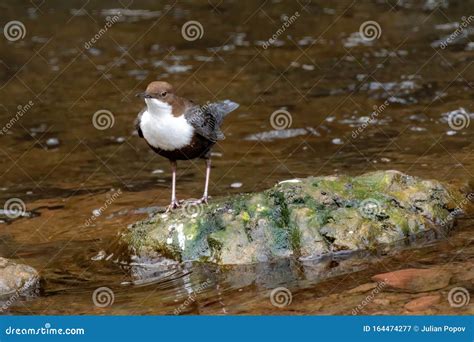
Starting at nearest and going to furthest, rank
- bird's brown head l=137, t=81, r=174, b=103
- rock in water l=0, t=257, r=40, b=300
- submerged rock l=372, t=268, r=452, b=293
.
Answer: submerged rock l=372, t=268, r=452, b=293
rock in water l=0, t=257, r=40, b=300
bird's brown head l=137, t=81, r=174, b=103

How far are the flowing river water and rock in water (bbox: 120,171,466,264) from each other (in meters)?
0.16

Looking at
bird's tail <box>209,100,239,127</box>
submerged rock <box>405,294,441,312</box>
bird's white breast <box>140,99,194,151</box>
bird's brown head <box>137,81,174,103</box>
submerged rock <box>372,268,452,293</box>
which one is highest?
bird's tail <box>209,100,239,127</box>

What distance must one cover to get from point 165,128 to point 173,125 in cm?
8

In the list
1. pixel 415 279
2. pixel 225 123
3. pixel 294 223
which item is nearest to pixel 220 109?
pixel 294 223

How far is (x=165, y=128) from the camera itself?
289 inches

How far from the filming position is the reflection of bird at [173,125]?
7.34m

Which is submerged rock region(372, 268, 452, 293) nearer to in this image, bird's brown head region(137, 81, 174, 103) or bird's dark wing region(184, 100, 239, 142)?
bird's dark wing region(184, 100, 239, 142)

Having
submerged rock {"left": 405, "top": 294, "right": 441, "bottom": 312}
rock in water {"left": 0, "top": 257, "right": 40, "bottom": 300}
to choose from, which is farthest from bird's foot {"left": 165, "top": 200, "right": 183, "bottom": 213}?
submerged rock {"left": 405, "top": 294, "right": 441, "bottom": 312}

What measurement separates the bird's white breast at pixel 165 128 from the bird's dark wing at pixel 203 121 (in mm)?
67

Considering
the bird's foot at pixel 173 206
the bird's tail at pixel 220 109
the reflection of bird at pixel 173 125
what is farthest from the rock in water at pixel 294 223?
the bird's tail at pixel 220 109

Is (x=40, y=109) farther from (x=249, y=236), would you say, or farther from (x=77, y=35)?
(x=249, y=236)

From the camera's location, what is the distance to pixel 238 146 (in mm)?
11273

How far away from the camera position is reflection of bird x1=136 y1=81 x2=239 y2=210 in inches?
289

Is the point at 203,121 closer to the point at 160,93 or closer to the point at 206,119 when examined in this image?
the point at 206,119
